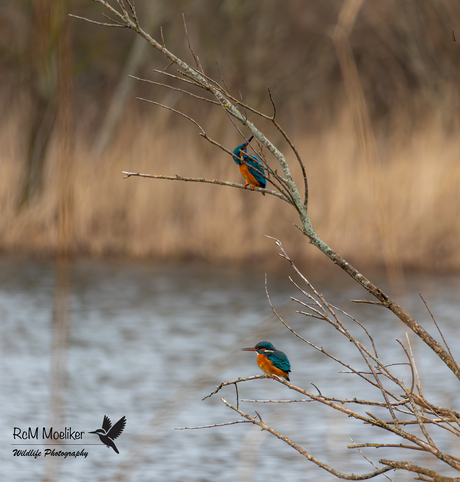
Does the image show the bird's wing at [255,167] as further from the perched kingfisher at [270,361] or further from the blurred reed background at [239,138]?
the blurred reed background at [239,138]

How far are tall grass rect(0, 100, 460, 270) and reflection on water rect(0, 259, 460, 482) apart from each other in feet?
1.16

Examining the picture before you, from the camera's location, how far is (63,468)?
3645 mm

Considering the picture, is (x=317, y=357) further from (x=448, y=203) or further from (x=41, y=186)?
(x=41, y=186)

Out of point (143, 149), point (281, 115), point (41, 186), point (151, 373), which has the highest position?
point (281, 115)

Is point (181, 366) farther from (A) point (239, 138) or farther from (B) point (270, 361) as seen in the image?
(A) point (239, 138)

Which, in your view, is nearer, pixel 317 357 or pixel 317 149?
pixel 317 357

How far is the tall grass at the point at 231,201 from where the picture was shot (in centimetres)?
798

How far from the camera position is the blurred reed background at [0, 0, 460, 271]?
26.3 feet

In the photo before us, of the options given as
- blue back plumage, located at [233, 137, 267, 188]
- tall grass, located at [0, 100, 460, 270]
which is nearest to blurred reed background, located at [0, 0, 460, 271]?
tall grass, located at [0, 100, 460, 270]

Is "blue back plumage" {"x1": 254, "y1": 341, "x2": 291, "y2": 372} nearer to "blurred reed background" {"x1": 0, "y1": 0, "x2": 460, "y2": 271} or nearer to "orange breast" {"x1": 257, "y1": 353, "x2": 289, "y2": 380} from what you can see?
"orange breast" {"x1": 257, "y1": 353, "x2": 289, "y2": 380}

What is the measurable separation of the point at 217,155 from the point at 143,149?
2.88 feet

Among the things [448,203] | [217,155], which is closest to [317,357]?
[448,203]

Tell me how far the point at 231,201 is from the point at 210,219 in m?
0.37

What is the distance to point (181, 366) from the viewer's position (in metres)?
5.39
